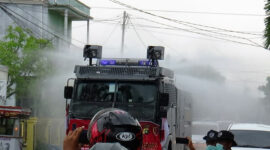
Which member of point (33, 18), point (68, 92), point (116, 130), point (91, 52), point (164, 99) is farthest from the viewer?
point (33, 18)

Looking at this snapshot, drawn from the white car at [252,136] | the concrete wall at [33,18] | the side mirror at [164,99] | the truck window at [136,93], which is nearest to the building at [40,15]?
the concrete wall at [33,18]

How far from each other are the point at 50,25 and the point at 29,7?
195cm

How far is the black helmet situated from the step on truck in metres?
9.99

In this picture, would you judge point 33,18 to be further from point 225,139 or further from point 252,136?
point 225,139

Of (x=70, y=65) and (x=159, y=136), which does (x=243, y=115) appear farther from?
(x=159, y=136)

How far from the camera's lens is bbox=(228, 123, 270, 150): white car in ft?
39.1

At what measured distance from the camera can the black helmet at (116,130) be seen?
114 inches

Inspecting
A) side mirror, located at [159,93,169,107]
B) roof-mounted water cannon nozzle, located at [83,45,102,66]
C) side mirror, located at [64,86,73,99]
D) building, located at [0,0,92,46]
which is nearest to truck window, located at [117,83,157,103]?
side mirror, located at [159,93,169,107]

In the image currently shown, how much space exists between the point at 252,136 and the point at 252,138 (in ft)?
0.26

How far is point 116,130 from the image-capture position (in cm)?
291

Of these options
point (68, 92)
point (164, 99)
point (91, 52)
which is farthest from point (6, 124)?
point (164, 99)

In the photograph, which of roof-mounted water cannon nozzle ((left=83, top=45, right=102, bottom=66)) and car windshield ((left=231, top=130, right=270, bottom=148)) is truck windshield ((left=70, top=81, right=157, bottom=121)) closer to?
roof-mounted water cannon nozzle ((left=83, top=45, right=102, bottom=66))

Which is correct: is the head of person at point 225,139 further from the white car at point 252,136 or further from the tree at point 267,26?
the tree at point 267,26

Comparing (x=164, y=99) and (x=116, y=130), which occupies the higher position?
(x=116, y=130)
